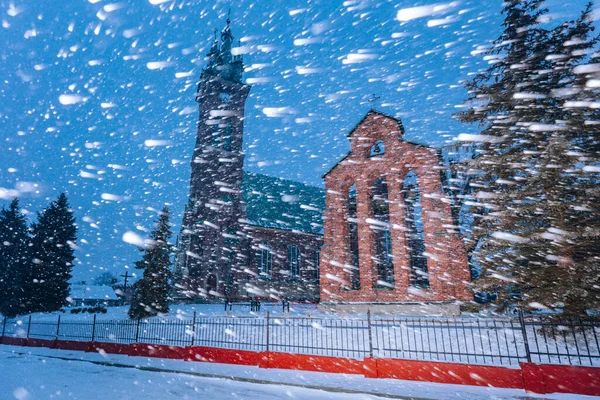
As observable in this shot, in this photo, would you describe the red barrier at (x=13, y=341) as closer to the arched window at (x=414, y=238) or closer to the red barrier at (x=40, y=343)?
the red barrier at (x=40, y=343)

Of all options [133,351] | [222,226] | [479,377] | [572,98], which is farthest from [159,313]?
[572,98]

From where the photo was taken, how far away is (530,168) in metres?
10.8

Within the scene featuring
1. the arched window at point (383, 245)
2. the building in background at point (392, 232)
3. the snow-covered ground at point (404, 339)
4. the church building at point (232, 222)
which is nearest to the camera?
the snow-covered ground at point (404, 339)

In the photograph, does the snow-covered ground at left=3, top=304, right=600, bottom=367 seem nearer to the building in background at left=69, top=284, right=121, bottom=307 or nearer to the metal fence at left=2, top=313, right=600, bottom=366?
the metal fence at left=2, top=313, right=600, bottom=366

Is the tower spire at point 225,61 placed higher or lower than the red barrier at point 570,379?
higher

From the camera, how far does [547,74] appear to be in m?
12.0

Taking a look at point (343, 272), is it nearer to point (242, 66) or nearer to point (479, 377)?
point (479, 377)

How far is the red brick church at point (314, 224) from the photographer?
63.7ft

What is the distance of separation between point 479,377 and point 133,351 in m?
13.4

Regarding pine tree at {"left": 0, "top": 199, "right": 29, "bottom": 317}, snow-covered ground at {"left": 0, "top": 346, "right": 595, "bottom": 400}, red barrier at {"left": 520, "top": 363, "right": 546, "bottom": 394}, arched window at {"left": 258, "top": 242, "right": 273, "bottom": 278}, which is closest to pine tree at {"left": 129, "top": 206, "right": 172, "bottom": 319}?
snow-covered ground at {"left": 0, "top": 346, "right": 595, "bottom": 400}

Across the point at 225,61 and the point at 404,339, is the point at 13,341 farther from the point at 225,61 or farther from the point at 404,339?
the point at 225,61

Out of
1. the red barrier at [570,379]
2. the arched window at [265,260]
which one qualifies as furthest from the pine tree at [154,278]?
the red barrier at [570,379]

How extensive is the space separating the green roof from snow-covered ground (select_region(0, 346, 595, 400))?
2517 centimetres

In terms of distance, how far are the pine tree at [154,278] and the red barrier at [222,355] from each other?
12423mm
